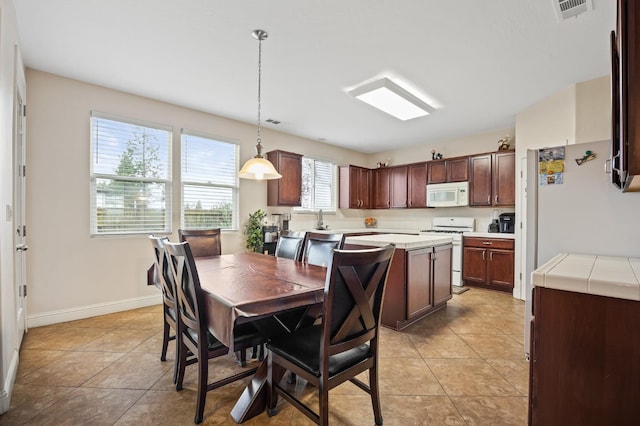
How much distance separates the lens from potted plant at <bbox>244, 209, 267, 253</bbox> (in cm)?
460

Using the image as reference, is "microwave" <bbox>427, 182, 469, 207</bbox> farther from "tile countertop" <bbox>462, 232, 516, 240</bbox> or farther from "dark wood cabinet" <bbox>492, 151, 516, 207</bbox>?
"tile countertop" <bbox>462, 232, 516, 240</bbox>

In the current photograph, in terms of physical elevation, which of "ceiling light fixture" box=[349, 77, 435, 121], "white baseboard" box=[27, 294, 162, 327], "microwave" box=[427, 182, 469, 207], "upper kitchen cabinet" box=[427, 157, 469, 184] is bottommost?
"white baseboard" box=[27, 294, 162, 327]

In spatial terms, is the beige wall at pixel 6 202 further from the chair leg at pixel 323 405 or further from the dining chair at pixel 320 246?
the dining chair at pixel 320 246

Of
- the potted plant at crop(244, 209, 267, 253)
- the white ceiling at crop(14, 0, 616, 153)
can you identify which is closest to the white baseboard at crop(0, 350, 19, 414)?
the white ceiling at crop(14, 0, 616, 153)

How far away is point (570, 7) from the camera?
2.16 meters

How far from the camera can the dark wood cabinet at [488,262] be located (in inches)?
178

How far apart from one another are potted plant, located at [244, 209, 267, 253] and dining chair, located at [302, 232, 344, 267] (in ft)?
6.60

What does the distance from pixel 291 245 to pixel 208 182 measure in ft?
7.01

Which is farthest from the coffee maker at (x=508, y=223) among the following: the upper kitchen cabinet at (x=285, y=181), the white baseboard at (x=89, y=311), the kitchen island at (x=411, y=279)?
the white baseboard at (x=89, y=311)

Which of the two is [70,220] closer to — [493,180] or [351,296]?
[351,296]

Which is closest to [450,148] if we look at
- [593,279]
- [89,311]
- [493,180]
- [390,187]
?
[493,180]

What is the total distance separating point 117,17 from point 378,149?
526 cm

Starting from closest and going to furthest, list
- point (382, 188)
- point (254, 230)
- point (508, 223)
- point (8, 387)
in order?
1. point (8, 387)
2. point (254, 230)
3. point (508, 223)
4. point (382, 188)

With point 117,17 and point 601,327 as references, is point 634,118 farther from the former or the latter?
point 117,17
